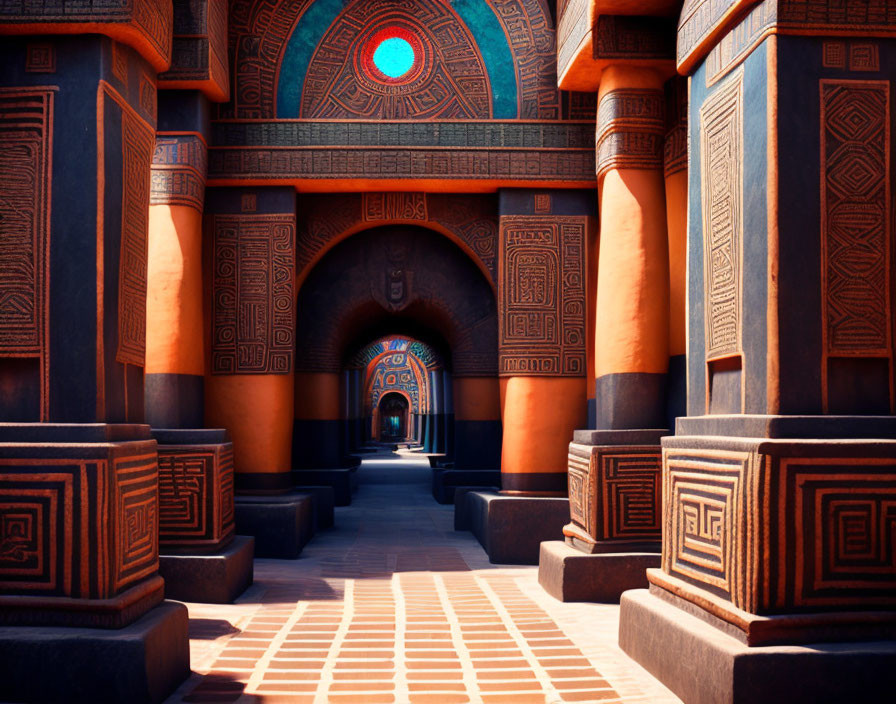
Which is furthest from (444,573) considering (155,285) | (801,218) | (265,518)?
(801,218)

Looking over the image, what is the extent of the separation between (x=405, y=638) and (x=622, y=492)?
76.7 inches

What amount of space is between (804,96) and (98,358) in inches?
124

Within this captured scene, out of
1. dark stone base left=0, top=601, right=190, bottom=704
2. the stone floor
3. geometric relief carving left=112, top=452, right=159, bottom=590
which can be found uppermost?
geometric relief carving left=112, top=452, right=159, bottom=590

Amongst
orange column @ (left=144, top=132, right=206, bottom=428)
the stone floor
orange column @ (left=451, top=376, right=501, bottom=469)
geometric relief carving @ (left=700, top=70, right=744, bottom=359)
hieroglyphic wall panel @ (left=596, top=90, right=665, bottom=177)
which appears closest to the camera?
geometric relief carving @ (left=700, top=70, right=744, bottom=359)

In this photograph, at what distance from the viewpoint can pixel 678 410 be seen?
20.6 ft

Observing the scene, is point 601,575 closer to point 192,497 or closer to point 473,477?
point 192,497

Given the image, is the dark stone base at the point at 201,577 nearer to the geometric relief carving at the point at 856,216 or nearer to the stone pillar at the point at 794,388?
the stone pillar at the point at 794,388

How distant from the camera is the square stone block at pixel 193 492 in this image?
237 inches

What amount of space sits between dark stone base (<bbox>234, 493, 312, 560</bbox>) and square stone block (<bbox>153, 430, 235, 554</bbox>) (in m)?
1.24

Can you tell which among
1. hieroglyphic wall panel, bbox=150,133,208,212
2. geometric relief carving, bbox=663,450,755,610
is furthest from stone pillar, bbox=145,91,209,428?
geometric relief carving, bbox=663,450,755,610

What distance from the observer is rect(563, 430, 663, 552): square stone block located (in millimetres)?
5965

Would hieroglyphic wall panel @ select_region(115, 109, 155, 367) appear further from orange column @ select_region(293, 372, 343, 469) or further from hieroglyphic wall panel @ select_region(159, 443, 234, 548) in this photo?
orange column @ select_region(293, 372, 343, 469)

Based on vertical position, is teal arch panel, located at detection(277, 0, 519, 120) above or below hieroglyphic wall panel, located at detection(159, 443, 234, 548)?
above

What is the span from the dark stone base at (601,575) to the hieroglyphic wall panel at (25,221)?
3.58 meters
